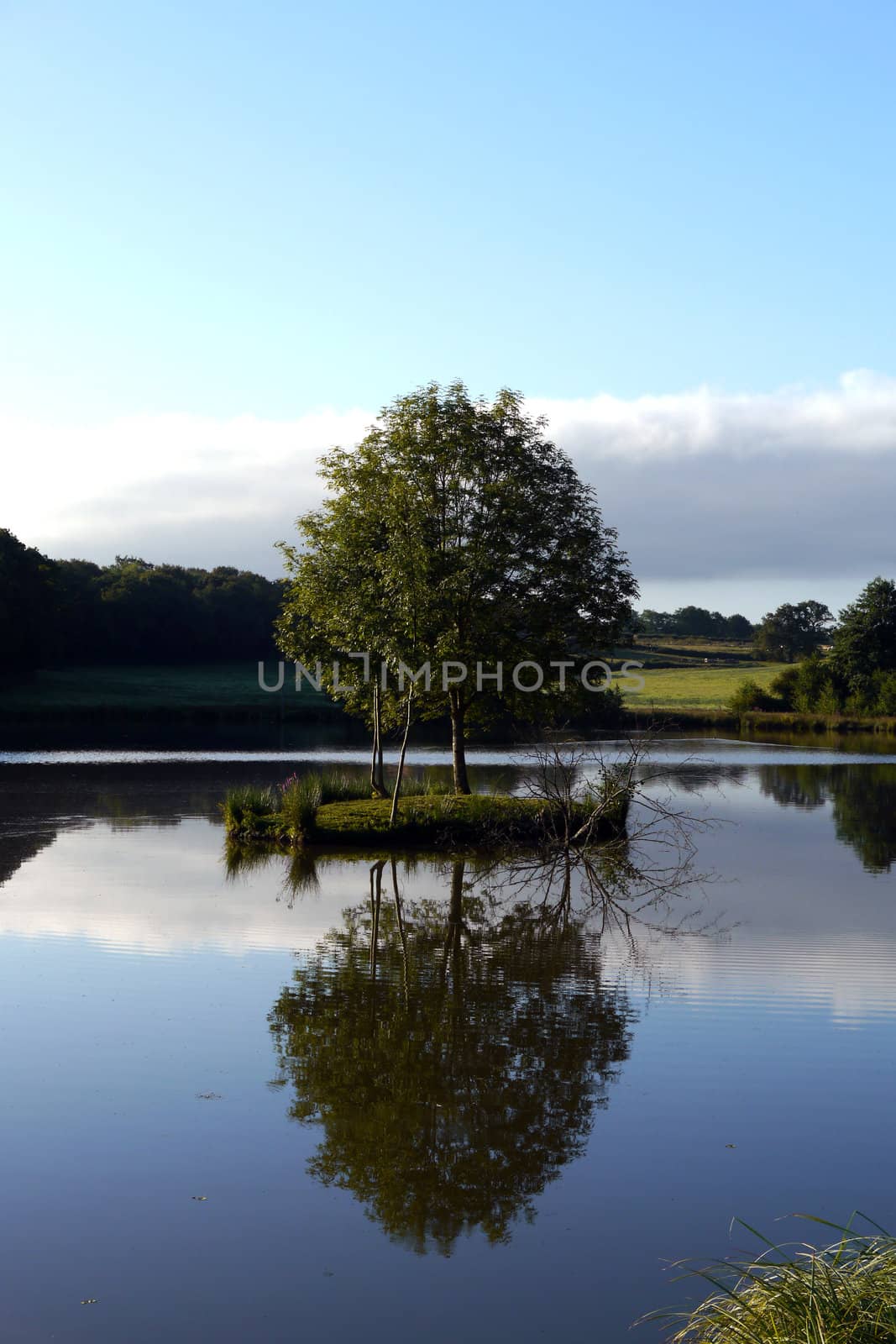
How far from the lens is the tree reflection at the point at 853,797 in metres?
24.7

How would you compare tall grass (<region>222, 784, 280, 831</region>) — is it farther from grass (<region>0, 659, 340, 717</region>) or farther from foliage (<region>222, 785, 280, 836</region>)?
grass (<region>0, 659, 340, 717</region>)

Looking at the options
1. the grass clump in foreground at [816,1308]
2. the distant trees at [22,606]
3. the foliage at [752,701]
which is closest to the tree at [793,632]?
the foliage at [752,701]

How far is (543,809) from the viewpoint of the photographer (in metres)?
23.2

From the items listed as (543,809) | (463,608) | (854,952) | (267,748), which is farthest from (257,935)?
(267,748)

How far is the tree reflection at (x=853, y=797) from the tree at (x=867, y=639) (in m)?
35.0

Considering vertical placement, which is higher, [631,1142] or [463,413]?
[463,413]

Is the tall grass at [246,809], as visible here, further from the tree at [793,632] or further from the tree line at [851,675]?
the tree at [793,632]

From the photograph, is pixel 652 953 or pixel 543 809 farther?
pixel 543 809

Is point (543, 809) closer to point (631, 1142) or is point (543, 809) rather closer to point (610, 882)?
point (610, 882)

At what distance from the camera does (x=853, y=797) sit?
3559 cm

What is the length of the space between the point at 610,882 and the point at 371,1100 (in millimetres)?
11736

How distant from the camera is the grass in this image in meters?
73.2

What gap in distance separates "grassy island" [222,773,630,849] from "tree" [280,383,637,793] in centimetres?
314

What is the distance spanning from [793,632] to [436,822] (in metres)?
121
